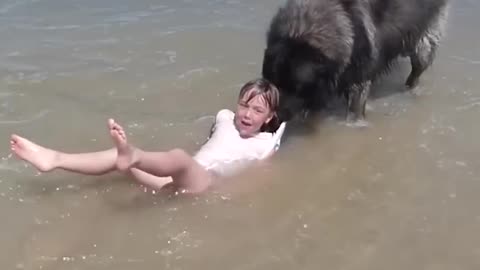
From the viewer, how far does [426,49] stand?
20.3ft

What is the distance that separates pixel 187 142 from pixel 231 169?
0.58 m

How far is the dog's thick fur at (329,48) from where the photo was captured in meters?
5.16

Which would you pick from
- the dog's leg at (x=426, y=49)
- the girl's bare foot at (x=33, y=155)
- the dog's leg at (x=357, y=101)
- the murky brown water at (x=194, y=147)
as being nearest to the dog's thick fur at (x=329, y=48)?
the dog's leg at (x=357, y=101)

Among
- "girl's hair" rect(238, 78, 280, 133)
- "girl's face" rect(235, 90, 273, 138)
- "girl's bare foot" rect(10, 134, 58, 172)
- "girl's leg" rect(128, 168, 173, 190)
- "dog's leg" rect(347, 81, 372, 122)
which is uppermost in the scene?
"girl's bare foot" rect(10, 134, 58, 172)

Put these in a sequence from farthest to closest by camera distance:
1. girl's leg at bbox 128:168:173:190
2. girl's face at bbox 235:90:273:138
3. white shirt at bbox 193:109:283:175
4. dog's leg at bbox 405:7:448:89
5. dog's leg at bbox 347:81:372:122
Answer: dog's leg at bbox 405:7:448:89 < dog's leg at bbox 347:81:372:122 < girl's face at bbox 235:90:273:138 < white shirt at bbox 193:109:283:175 < girl's leg at bbox 128:168:173:190

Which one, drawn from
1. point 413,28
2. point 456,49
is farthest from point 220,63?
point 456,49

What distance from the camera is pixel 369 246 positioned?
3.99 meters

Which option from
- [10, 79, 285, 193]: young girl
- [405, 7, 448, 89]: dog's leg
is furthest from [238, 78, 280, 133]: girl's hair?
[405, 7, 448, 89]: dog's leg

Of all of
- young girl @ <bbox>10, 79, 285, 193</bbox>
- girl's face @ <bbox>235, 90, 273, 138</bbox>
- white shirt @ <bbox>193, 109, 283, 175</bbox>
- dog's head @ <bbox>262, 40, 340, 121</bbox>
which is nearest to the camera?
young girl @ <bbox>10, 79, 285, 193</bbox>

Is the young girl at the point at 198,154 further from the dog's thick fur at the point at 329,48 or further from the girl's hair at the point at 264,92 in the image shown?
the dog's thick fur at the point at 329,48

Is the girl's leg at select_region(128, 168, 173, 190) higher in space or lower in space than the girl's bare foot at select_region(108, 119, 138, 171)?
lower

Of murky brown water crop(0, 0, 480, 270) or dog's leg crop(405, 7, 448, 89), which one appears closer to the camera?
murky brown water crop(0, 0, 480, 270)

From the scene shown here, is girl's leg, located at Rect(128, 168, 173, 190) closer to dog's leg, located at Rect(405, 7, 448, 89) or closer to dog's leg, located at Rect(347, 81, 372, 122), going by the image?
dog's leg, located at Rect(347, 81, 372, 122)

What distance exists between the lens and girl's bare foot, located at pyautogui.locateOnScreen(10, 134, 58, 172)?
4141 mm
